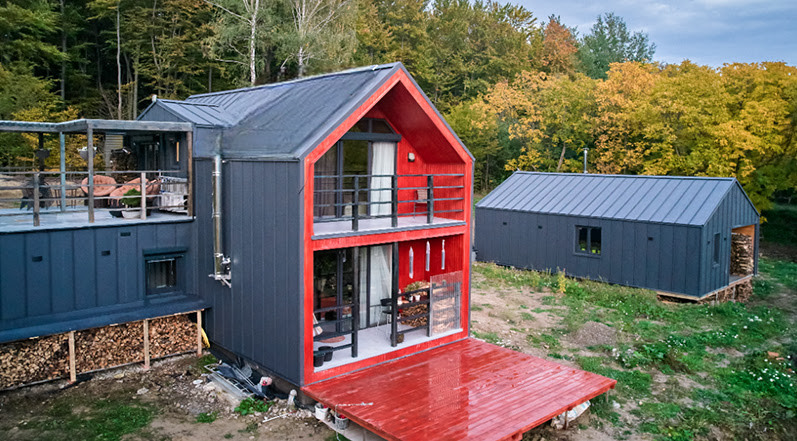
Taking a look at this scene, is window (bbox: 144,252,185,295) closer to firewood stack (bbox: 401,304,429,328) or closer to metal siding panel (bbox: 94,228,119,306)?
metal siding panel (bbox: 94,228,119,306)

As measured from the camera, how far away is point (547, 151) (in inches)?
1452

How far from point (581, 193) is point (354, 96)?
13664 millimetres

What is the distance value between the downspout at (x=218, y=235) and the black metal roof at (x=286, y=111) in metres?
0.46

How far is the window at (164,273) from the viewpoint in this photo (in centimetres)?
1204

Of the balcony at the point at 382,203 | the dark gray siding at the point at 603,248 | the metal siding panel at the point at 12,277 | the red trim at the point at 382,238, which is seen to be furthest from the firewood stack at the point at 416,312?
the dark gray siding at the point at 603,248

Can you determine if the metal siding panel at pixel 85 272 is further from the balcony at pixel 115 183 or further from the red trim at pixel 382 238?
the red trim at pixel 382 238

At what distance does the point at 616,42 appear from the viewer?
→ 189 feet

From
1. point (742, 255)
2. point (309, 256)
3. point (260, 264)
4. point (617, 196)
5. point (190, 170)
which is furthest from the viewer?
point (742, 255)

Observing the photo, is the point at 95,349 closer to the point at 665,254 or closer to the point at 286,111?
the point at 286,111

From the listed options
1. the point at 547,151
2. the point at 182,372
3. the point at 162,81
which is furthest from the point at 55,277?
the point at 547,151

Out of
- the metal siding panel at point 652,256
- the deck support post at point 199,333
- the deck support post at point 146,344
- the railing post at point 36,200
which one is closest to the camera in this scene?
the railing post at point 36,200

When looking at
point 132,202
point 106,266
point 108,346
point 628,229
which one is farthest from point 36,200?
point 628,229

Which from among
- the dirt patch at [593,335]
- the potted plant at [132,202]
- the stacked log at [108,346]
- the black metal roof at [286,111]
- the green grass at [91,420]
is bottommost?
the green grass at [91,420]

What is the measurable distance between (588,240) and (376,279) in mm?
10281
